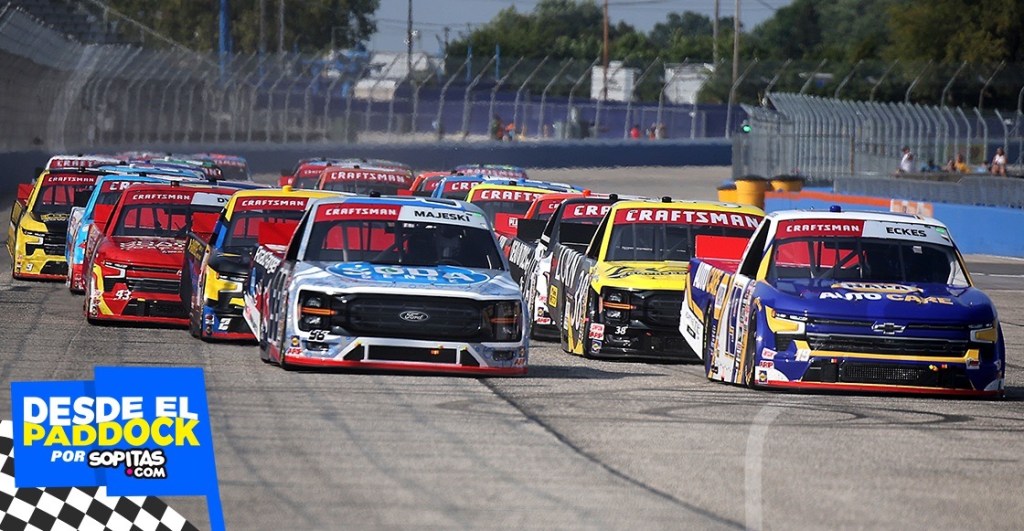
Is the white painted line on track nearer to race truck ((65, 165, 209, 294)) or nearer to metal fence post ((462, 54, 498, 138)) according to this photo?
race truck ((65, 165, 209, 294))

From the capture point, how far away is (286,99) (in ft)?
211

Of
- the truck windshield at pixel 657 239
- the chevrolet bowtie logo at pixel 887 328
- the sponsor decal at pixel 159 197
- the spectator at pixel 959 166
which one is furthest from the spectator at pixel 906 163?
the chevrolet bowtie logo at pixel 887 328

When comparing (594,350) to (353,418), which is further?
(594,350)

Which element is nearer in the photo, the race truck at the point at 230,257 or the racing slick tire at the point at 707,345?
the racing slick tire at the point at 707,345

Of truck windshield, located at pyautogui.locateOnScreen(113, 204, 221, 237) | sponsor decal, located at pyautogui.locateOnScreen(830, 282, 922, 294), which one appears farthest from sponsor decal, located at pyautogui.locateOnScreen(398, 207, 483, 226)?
truck windshield, located at pyautogui.locateOnScreen(113, 204, 221, 237)

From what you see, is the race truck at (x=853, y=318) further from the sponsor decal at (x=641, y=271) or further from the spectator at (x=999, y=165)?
the spectator at (x=999, y=165)

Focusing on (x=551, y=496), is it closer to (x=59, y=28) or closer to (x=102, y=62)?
(x=102, y=62)

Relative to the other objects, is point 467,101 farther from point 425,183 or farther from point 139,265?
point 139,265

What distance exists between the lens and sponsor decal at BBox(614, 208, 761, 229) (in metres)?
16.7

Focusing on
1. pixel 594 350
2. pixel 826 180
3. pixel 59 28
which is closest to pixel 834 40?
pixel 59 28

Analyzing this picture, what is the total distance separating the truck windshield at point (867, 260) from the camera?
14.1 metres

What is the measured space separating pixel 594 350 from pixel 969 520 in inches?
287

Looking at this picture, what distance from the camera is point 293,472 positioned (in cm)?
917

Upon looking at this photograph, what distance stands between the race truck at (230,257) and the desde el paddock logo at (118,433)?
9633mm
